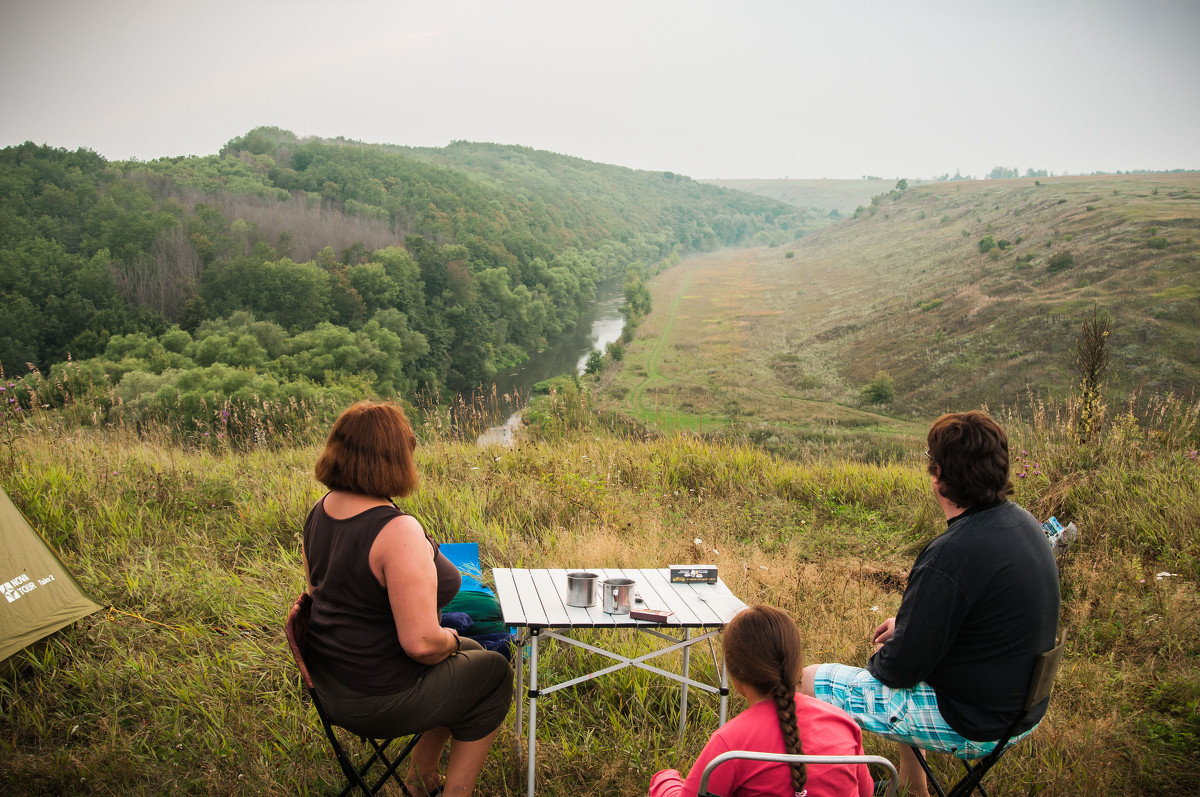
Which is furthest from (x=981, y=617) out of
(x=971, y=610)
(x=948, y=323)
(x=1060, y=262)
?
(x=1060, y=262)

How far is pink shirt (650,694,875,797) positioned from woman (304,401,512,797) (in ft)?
2.64

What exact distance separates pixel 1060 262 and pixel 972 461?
5050cm

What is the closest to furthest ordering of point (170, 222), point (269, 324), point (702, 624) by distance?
point (702, 624)
point (269, 324)
point (170, 222)

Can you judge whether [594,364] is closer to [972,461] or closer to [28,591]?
[28,591]

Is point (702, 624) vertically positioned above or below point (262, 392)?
above

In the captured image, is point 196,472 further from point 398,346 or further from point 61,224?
point 61,224

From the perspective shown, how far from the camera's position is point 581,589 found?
2375 millimetres

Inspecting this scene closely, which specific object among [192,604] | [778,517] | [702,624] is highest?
[702,624]

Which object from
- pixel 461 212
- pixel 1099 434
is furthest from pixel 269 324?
pixel 1099 434

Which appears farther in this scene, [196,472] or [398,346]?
[398,346]

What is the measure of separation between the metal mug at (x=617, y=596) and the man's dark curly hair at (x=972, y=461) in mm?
1028

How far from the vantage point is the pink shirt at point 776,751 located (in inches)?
60.4

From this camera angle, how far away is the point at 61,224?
39969 mm

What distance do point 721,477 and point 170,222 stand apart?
48.0 metres
